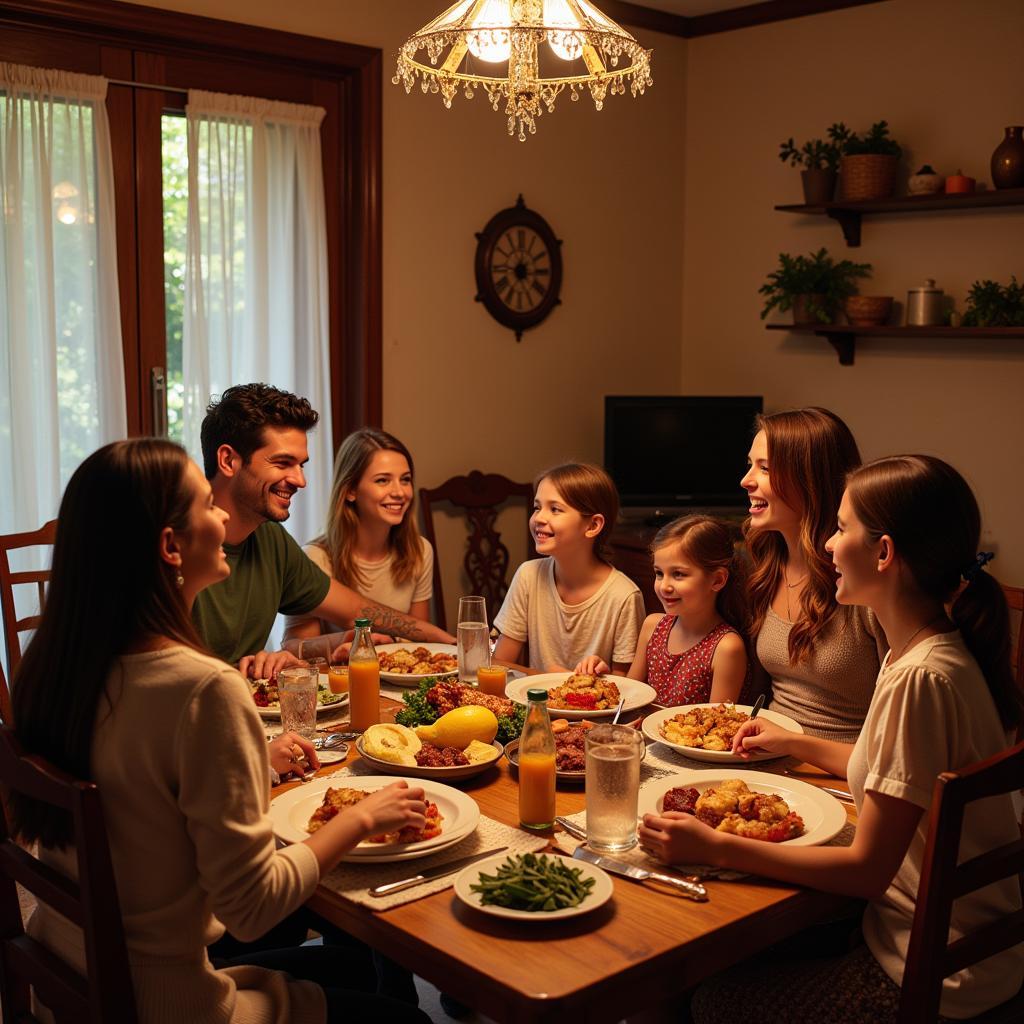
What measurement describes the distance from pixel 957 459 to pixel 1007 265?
0.70 metres

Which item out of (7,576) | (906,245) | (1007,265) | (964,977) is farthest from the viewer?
(906,245)

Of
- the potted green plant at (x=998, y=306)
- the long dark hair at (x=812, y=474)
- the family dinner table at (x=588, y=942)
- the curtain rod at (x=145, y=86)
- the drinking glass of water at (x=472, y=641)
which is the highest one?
the curtain rod at (x=145, y=86)

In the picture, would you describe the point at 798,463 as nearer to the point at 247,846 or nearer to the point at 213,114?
the point at 247,846

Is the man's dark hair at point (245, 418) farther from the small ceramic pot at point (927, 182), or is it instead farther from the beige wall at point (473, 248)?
the small ceramic pot at point (927, 182)

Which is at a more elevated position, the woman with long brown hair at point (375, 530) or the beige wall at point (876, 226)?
the beige wall at point (876, 226)

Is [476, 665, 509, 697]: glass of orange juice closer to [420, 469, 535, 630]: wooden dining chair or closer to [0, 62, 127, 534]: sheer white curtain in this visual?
[0, 62, 127, 534]: sheer white curtain

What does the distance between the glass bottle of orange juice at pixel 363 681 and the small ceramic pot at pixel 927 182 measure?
293 cm

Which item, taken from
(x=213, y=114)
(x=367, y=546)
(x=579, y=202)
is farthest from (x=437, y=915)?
(x=579, y=202)

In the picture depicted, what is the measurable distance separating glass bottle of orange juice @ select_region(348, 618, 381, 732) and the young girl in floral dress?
50 centimetres

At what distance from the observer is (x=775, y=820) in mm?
1682

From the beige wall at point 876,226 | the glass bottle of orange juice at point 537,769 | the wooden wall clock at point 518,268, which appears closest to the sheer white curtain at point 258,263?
the wooden wall clock at point 518,268

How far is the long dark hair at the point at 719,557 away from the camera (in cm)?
246

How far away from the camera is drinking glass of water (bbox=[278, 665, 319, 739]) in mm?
2055

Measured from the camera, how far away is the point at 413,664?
2.51 meters
